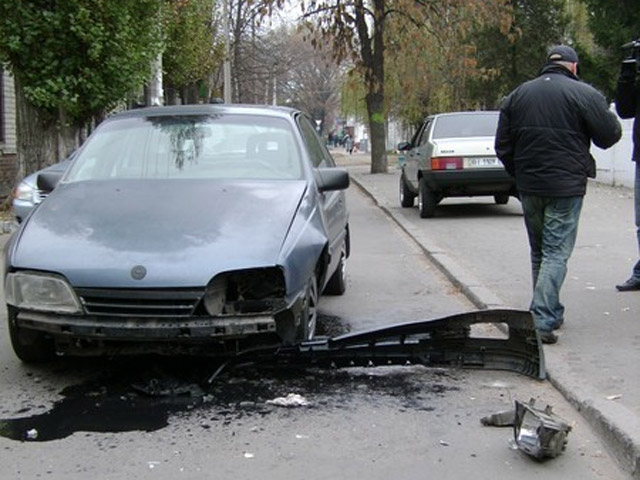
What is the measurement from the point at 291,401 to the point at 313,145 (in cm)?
287

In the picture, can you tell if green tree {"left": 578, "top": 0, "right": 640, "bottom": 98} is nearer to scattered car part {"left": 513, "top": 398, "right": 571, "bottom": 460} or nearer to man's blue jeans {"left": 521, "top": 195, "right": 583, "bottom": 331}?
man's blue jeans {"left": 521, "top": 195, "right": 583, "bottom": 331}

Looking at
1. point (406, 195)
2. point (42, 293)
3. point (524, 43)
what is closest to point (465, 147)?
point (406, 195)

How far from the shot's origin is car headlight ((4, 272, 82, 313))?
4.55m

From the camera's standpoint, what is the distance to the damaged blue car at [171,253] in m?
4.50

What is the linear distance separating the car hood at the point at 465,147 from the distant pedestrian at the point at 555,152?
7.08 metres

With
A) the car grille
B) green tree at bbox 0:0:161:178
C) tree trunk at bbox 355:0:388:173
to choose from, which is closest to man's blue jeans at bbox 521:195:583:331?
the car grille

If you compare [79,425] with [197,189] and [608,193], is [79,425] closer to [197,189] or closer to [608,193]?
[197,189]

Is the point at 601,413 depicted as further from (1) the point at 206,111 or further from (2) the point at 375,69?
(2) the point at 375,69

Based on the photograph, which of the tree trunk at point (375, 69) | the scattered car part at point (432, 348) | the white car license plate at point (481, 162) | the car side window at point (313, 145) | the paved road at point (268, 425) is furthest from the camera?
the tree trunk at point (375, 69)

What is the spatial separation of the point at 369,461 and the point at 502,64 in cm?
3753

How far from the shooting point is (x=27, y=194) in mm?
Answer: 9812

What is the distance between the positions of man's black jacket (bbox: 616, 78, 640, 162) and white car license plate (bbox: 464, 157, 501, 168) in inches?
232

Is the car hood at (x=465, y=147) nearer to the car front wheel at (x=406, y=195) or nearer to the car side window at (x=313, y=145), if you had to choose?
the car front wheel at (x=406, y=195)

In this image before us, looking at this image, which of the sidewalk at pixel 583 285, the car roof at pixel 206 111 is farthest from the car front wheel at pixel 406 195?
the car roof at pixel 206 111
